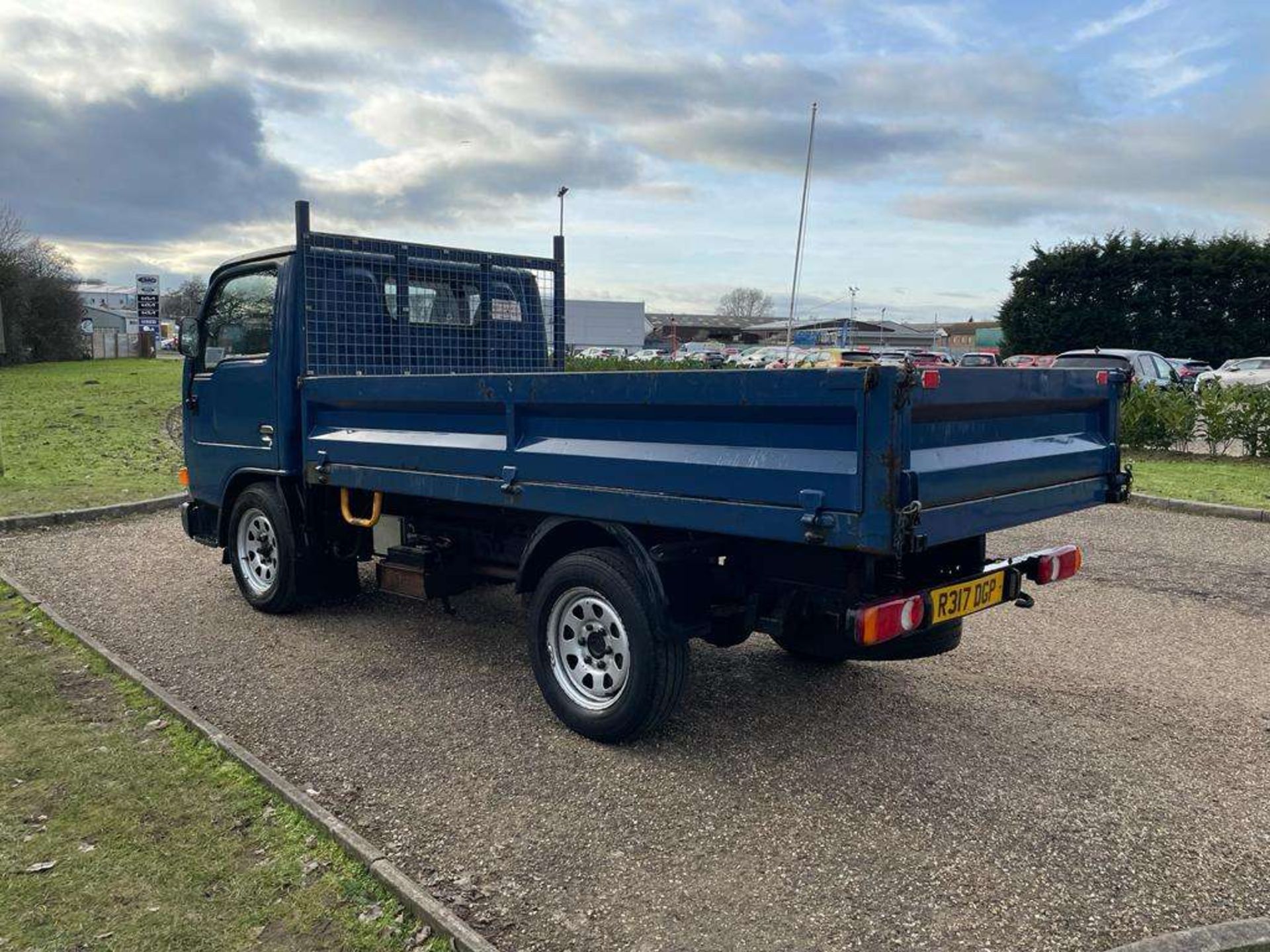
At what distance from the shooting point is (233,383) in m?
6.29

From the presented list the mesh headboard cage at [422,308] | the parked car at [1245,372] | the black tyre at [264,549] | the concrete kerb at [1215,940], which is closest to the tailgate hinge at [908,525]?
the concrete kerb at [1215,940]

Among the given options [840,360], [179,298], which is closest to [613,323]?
[840,360]

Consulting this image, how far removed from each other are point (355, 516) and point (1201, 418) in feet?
43.9

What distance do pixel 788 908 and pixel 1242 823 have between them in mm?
1875

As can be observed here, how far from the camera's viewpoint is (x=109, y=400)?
2384 cm

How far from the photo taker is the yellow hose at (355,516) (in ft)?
18.6

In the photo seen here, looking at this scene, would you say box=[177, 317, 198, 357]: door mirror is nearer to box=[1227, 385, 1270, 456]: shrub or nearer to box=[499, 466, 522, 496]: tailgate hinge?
box=[499, 466, 522, 496]: tailgate hinge

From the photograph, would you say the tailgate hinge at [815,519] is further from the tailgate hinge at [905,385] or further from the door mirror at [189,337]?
the door mirror at [189,337]

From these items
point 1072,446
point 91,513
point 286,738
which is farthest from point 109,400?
point 1072,446

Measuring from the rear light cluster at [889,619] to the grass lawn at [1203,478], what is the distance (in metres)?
8.19

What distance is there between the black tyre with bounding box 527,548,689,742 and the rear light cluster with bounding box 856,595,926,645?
33.3 inches

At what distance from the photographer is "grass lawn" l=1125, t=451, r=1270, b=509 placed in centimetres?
1068

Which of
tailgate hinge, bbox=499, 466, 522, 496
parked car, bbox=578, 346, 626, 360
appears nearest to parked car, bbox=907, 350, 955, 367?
tailgate hinge, bbox=499, 466, 522, 496

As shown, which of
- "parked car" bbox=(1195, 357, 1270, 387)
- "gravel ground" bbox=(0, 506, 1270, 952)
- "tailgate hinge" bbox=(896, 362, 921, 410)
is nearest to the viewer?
"gravel ground" bbox=(0, 506, 1270, 952)
